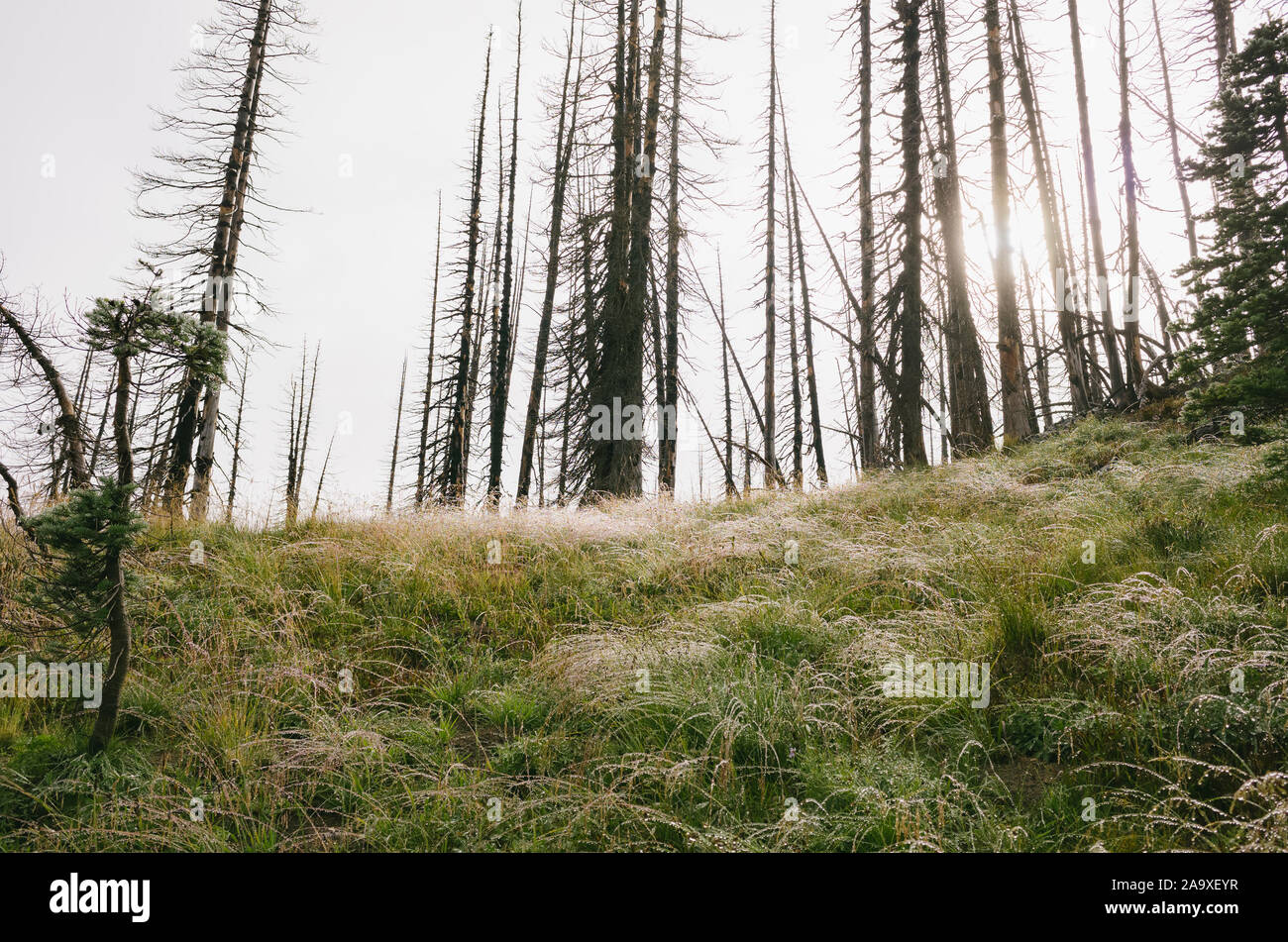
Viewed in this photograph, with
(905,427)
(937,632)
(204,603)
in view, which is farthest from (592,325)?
(937,632)

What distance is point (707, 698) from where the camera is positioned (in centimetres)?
307

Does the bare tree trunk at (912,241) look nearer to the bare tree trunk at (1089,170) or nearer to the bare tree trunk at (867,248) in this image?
the bare tree trunk at (867,248)

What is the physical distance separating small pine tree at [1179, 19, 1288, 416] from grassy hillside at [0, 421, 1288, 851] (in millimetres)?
875

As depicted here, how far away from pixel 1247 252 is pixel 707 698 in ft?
23.3

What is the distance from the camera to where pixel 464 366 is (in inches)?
709

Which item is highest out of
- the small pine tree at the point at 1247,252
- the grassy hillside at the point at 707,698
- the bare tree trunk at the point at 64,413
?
the small pine tree at the point at 1247,252

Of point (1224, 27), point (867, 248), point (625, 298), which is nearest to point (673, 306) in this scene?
point (625, 298)

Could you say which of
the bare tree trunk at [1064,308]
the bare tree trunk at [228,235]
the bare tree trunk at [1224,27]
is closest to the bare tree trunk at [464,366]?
the bare tree trunk at [228,235]

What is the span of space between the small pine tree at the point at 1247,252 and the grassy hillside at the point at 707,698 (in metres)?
0.88

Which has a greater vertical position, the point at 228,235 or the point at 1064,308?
the point at 228,235

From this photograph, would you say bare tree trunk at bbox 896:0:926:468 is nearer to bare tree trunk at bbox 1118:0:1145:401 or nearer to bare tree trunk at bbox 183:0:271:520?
bare tree trunk at bbox 1118:0:1145:401

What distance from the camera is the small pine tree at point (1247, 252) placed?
5.03 m

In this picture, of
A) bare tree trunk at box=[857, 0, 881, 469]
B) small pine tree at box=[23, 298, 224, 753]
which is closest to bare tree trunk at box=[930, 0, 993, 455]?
bare tree trunk at box=[857, 0, 881, 469]

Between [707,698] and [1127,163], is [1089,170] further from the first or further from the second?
[707,698]
